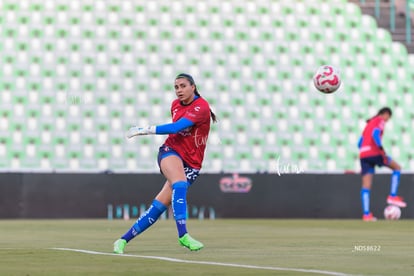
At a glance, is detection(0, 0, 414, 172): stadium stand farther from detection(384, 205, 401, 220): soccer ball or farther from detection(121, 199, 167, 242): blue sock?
detection(121, 199, 167, 242): blue sock

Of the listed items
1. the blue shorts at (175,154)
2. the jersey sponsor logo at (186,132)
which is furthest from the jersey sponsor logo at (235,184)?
the jersey sponsor logo at (186,132)

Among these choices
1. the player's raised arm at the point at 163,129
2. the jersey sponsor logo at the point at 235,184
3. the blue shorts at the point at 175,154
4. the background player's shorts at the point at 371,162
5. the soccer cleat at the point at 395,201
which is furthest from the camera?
the jersey sponsor logo at the point at 235,184

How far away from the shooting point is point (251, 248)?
9750mm

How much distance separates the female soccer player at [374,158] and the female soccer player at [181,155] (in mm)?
10563

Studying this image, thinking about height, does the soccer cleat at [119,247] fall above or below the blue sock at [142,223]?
below

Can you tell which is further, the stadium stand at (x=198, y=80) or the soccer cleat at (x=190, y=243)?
the stadium stand at (x=198, y=80)

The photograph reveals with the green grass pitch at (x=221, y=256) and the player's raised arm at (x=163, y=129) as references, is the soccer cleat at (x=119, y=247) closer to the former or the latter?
the green grass pitch at (x=221, y=256)

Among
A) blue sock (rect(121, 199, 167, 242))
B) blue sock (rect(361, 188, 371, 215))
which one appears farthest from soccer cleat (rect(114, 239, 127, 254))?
blue sock (rect(361, 188, 371, 215))

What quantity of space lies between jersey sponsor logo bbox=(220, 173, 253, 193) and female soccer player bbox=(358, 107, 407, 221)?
2694mm

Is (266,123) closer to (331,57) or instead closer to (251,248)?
(331,57)

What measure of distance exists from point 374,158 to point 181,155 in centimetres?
1100

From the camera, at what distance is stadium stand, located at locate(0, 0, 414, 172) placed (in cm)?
2286

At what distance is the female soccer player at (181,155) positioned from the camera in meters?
9.20

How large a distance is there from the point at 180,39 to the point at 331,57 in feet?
12.6
